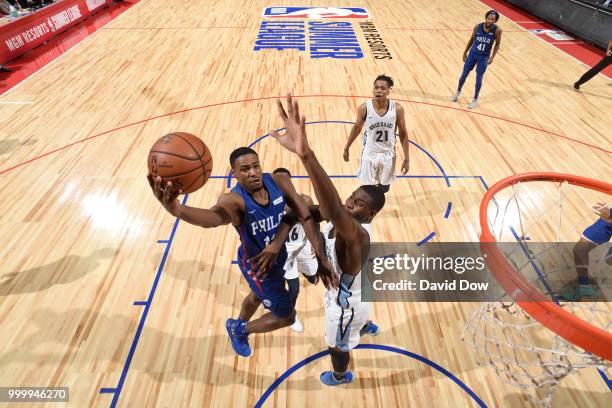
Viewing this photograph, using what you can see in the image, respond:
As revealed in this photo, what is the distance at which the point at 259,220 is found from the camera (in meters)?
2.47

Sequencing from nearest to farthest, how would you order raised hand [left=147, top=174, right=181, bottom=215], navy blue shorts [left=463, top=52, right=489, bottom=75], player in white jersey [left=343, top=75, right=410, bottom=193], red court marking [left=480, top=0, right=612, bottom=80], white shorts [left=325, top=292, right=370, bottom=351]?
1. raised hand [left=147, top=174, right=181, bottom=215]
2. white shorts [left=325, top=292, right=370, bottom=351]
3. player in white jersey [left=343, top=75, right=410, bottom=193]
4. navy blue shorts [left=463, top=52, right=489, bottom=75]
5. red court marking [left=480, top=0, right=612, bottom=80]

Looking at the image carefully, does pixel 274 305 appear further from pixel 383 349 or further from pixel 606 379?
pixel 606 379

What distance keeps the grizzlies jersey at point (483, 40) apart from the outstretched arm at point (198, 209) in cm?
626

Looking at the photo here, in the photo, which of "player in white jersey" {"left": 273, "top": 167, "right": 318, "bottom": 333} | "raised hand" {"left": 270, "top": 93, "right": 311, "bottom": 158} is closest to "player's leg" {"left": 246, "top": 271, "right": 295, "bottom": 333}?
"player in white jersey" {"left": 273, "top": 167, "right": 318, "bottom": 333}

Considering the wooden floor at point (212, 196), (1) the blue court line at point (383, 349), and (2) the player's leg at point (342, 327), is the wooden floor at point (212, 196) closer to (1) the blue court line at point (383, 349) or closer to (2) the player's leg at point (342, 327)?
(1) the blue court line at point (383, 349)

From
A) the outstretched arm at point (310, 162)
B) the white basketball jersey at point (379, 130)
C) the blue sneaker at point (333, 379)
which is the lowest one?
the blue sneaker at point (333, 379)

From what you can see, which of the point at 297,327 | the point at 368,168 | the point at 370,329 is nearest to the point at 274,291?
the point at 297,327

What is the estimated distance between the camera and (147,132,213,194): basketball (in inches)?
91.9

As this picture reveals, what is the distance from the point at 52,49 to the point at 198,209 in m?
11.0

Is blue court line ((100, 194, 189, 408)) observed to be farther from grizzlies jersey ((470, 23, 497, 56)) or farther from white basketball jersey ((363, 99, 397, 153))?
grizzlies jersey ((470, 23, 497, 56))

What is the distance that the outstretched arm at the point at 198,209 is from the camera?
1956 mm

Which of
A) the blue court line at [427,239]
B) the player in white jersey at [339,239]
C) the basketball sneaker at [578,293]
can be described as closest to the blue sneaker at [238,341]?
the player in white jersey at [339,239]

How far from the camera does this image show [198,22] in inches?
472

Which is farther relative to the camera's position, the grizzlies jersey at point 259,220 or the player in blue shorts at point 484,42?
the player in blue shorts at point 484,42
